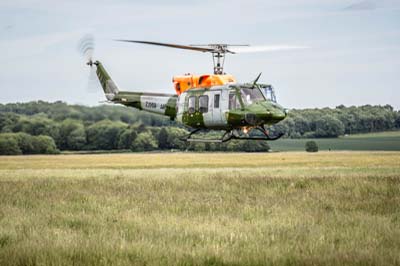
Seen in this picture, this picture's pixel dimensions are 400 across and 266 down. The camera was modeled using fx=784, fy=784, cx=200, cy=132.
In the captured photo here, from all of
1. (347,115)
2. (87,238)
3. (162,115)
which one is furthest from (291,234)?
(347,115)

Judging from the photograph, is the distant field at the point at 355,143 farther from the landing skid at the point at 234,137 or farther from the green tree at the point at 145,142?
the landing skid at the point at 234,137

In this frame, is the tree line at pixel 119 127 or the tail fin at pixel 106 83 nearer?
the tree line at pixel 119 127

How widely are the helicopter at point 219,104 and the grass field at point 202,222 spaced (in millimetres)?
2539

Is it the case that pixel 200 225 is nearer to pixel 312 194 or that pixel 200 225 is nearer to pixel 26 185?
pixel 312 194

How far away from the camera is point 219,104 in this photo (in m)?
35.1

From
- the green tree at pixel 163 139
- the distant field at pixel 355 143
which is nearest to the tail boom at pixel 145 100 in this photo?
the green tree at pixel 163 139

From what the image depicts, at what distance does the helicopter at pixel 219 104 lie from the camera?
34344 mm

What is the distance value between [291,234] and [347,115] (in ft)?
316

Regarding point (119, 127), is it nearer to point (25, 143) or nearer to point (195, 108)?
point (195, 108)

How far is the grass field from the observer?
15.7 meters

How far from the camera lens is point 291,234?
1830 cm

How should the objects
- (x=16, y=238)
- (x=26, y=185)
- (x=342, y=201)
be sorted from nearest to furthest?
1. (x=16, y=238)
2. (x=342, y=201)
3. (x=26, y=185)

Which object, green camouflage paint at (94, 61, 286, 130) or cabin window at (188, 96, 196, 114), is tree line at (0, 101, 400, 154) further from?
cabin window at (188, 96, 196, 114)

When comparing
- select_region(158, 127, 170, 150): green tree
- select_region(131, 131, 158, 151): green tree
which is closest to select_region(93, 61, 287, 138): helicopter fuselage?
select_region(131, 131, 158, 151): green tree
